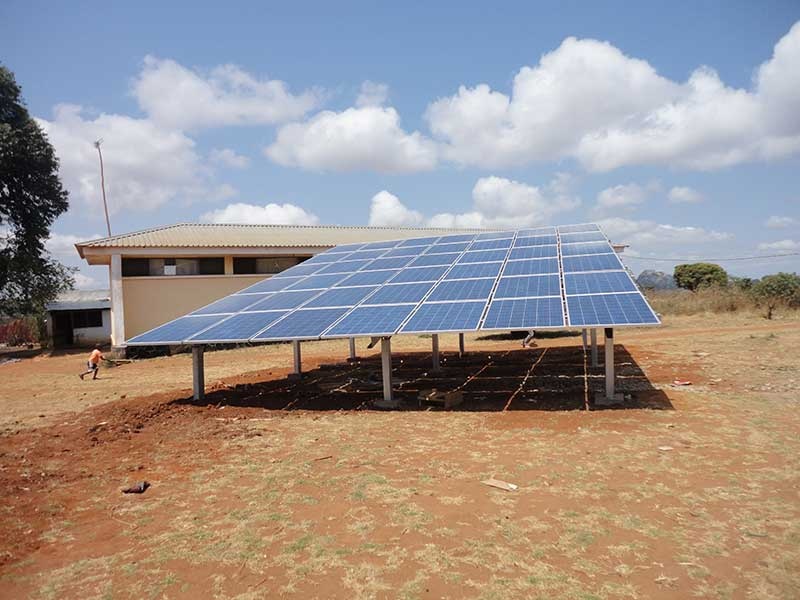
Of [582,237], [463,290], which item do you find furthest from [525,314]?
[582,237]

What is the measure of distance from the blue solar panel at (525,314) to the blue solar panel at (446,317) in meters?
0.33

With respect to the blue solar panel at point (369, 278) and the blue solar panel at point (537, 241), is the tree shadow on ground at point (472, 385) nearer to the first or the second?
the blue solar panel at point (369, 278)

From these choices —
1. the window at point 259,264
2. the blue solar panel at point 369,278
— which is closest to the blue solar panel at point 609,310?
the blue solar panel at point 369,278

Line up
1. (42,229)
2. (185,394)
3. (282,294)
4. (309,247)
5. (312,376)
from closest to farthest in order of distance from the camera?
(185,394) → (282,294) → (312,376) → (309,247) → (42,229)

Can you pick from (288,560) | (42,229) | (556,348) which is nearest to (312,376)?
(556,348)

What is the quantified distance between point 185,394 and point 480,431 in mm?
9568

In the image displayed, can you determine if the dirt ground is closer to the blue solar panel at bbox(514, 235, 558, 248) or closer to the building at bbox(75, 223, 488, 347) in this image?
the blue solar panel at bbox(514, 235, 558, 248)

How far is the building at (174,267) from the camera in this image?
29.1 metres

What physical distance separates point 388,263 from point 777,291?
29470 mm

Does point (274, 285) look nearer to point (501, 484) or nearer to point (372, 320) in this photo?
point (372, 320)

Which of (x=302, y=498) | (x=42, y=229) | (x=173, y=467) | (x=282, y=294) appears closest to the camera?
(x=302, y=498)

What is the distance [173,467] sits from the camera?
9.14 m

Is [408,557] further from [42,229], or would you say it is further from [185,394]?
[42,229]

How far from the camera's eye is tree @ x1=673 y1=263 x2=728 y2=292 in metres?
56.2
